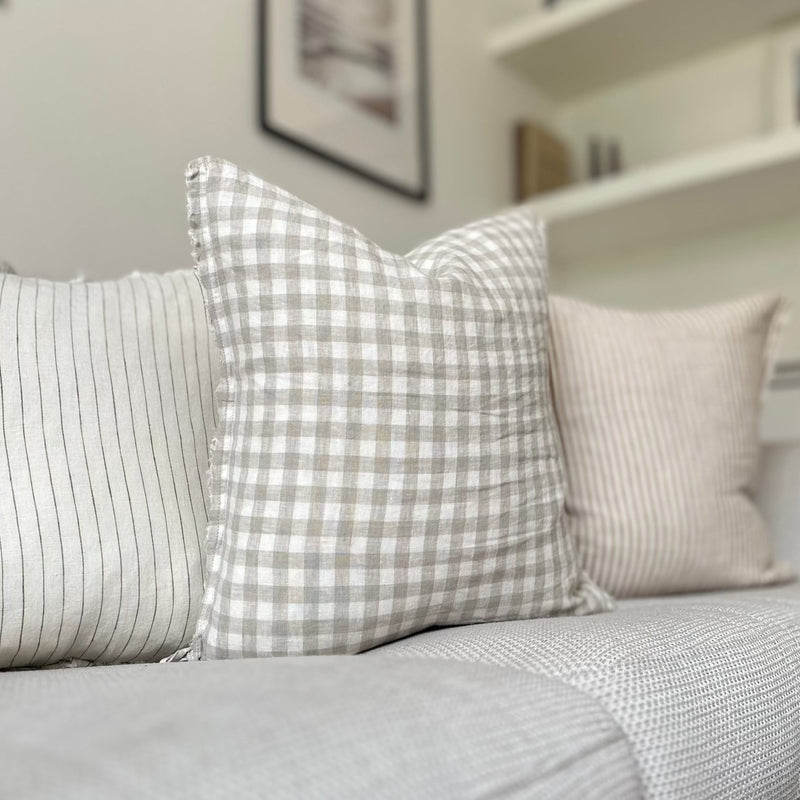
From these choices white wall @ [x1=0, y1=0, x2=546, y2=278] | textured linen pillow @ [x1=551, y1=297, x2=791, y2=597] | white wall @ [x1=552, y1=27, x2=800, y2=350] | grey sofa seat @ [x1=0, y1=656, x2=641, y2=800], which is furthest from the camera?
white wall @ [x1=552, y1=27, x2=800, y2=350]

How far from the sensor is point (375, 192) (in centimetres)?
209

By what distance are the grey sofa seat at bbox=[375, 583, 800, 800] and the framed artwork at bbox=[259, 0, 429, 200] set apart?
1356 millimetres

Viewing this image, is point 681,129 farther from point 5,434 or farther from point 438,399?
point 5,434

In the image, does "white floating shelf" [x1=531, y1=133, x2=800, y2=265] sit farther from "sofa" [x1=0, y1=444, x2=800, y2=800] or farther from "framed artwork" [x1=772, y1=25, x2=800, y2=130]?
"sofa" [x1=0, y1=444, x2=800, y2=800]

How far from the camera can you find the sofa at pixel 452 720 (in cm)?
46

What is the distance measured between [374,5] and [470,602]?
1.68 metres

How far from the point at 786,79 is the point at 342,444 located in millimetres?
2013

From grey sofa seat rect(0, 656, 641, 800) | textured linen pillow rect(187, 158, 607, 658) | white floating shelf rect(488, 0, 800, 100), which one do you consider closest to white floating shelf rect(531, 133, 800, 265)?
white floating shelf rect(488, 0, 800, 100)

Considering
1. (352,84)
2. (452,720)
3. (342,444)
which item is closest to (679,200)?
(352,84)

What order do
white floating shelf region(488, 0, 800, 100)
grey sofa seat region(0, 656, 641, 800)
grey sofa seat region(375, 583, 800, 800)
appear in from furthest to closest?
white floating shelf region(488, 0, 800, 100)
grey sofa seat region(375, 583, 800, 800)
grey sofa seat region(0, 656, 641, 800)

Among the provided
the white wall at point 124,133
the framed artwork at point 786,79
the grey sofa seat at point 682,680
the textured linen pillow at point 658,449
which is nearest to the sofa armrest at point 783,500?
the textured linen pillow at point 658,449

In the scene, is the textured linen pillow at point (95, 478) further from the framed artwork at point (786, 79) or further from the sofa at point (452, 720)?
the framed artwork at point (786, 79)

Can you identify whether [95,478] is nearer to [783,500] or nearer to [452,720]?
[452,720]

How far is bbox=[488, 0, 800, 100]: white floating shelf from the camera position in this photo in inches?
89.5
